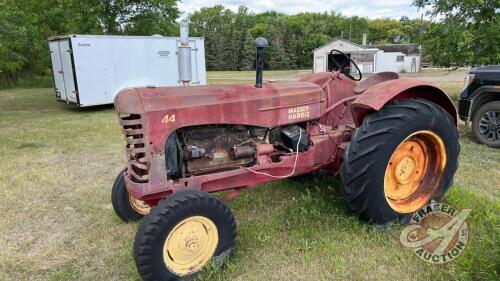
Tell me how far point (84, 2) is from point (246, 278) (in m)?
15.2

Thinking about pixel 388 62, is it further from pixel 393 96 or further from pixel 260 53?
pixel 260 53

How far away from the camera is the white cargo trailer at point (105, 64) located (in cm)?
1074

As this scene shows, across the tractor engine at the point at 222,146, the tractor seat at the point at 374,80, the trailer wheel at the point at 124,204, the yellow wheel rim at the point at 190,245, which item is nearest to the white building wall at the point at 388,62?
the tractor seat at the point at 374,80

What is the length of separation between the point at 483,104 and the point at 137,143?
19.9ft

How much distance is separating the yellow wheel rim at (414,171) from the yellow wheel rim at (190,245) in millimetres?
1560

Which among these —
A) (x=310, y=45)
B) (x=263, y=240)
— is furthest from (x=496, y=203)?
(x=310, y=45)

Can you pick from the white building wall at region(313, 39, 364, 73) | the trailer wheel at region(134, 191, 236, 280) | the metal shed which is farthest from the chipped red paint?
the white building wall at region(313, 39, 364, 73)

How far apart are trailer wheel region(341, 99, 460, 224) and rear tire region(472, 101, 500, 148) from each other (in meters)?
3.50

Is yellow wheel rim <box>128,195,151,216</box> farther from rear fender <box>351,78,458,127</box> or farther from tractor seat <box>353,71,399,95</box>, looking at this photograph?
tractor seat <box>353,71,399,95</box>

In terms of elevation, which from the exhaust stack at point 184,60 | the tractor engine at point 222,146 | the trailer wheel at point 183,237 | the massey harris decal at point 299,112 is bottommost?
the trailer wheel at point 183,237

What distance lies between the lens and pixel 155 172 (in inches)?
111

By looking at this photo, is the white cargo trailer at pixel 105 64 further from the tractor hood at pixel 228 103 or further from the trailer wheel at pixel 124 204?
the tractor hood at pixel 228 103

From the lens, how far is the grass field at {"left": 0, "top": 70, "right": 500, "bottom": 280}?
9.34ft

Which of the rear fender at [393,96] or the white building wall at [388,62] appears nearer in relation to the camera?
the rear fender at [393,96]
